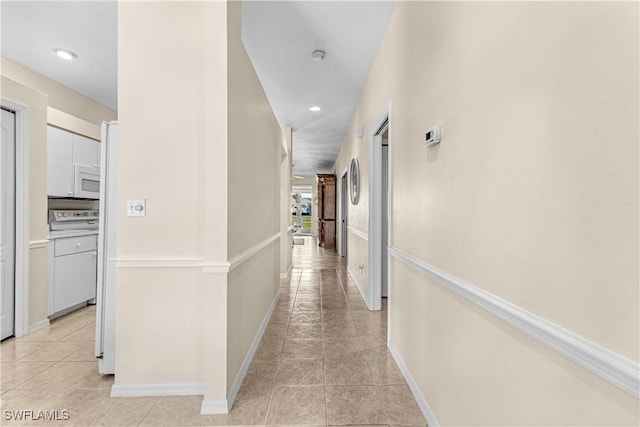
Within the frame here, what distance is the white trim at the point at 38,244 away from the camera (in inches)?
108

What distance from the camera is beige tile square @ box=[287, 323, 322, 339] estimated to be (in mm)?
2617

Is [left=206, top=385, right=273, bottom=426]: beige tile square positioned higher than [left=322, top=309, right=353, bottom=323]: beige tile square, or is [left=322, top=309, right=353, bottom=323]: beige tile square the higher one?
[left=322, top=309, right=353, bottom=323]: beige tile square

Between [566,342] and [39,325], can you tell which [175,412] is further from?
[39,325]

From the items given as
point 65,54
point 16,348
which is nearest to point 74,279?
point 16,348

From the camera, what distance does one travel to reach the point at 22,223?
2.66 meters

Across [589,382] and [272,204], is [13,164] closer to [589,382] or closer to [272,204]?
[272,204]

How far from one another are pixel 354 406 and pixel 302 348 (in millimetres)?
786

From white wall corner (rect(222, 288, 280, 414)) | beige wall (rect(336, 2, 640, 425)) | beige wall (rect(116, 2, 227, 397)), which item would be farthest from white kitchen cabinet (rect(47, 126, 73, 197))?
beige wall (rect(336, 2, 640, 425))

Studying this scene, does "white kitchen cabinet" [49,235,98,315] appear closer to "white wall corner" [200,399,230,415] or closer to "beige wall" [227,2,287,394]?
"beige wall" [227,2,287,394]

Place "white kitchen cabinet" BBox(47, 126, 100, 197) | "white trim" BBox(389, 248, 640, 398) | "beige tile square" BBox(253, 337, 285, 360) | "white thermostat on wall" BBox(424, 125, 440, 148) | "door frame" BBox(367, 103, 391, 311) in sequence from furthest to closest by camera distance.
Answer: "door frame" BBox(367, 103, 391, 311), "white kitchen cabinet" BBox(47, 126, 100, 197), "beige tile square" BBox(253, 337, 285, 360), "white thermostat on wall" BBox(424, 125, 440, 148), "white trim" BBox(389, 248, 640, 398)

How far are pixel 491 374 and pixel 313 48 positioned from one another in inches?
106

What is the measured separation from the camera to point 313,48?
2.62 m

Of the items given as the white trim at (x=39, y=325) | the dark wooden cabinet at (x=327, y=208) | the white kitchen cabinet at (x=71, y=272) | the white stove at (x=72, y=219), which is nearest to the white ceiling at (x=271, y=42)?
the white stove at (x=72, y=219)

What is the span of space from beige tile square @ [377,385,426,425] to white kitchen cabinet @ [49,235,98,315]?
10.9 feet
